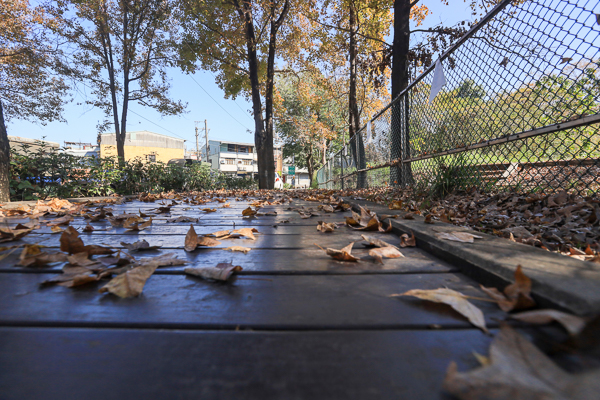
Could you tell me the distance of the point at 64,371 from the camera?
0.56 meters

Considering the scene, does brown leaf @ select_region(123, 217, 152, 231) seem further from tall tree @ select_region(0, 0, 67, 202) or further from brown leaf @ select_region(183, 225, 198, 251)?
tall tree @ select_region(0, 0, 67, 202)

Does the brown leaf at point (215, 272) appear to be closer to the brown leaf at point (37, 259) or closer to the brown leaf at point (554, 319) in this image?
the brown leaf at point (37, 259)

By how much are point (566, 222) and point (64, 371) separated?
115 inches

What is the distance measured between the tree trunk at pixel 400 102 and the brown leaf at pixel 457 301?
14.6 ft

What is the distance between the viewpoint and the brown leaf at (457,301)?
28.7 inches

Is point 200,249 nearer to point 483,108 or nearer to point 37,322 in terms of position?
point 37,322

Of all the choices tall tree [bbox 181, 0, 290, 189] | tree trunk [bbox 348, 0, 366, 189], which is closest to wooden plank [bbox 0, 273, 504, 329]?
tree trunk [bbox 348, 0, 366, 189]

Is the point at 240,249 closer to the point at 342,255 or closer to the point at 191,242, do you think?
the point at 191,242

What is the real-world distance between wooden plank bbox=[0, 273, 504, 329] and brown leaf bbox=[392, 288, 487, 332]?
0.02 meters

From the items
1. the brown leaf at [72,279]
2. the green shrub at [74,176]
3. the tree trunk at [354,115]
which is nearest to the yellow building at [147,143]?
the green shrub at [74,176]

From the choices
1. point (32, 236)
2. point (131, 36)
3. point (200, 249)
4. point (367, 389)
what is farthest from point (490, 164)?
point (131, 36)

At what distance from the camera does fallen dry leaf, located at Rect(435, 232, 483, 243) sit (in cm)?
135

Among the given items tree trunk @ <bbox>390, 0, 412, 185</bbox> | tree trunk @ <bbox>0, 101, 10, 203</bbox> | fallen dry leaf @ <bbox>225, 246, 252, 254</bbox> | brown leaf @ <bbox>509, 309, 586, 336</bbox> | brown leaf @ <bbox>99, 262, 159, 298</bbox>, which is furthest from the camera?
tree trunk @ <bbox>390, 0, 412, 185</bbox>

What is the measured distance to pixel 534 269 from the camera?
898mm
